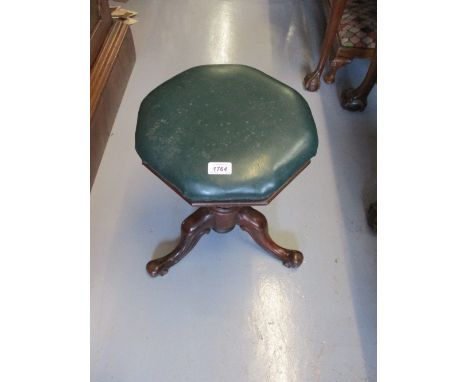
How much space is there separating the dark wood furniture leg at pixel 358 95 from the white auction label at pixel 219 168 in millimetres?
1149

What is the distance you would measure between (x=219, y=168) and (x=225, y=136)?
92 millimetres

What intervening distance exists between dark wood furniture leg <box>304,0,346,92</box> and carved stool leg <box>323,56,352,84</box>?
4 cm

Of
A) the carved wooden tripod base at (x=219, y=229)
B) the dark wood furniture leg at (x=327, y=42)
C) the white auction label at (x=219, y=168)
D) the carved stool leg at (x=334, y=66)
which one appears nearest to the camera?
the white auction label at (x=219, y=168)

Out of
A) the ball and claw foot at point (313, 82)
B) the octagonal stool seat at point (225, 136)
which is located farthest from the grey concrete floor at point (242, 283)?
the octagonal stool seat at point (225, 136)

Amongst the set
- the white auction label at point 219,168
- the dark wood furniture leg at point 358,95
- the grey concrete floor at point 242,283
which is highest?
the white auction label at point 219,168

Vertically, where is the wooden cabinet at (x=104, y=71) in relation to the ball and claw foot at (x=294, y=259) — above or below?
above

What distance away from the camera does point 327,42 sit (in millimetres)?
1764

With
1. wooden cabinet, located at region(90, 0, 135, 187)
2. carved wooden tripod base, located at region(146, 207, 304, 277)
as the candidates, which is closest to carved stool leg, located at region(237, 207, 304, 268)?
carved wooden tripod base, located at region(146, 207, 304, 277)

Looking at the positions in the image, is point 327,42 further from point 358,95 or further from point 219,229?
point 219,229

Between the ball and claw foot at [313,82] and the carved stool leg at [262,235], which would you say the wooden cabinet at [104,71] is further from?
the ball and claw foot at [313,82]

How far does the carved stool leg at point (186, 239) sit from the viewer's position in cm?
117

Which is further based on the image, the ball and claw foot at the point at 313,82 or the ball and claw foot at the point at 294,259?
the ball and claw foot at the point at 313,82

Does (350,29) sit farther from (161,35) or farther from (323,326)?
(323,326)

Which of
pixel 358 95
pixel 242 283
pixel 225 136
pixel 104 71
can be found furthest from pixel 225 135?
pixel 358 95
